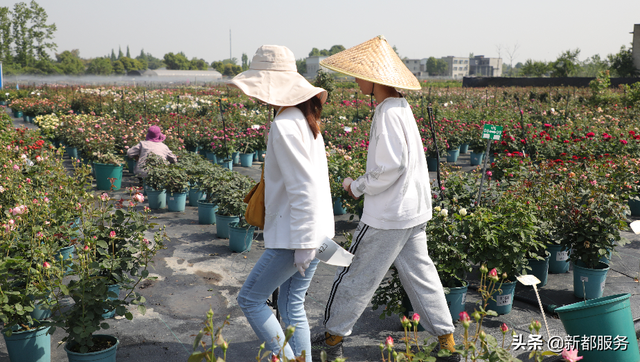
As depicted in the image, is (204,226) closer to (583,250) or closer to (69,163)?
(583,250)

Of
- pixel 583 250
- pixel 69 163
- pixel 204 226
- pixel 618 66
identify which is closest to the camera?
pixel 583 250

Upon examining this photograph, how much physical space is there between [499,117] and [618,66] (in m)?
32.0

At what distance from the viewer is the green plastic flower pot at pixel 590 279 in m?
3.18

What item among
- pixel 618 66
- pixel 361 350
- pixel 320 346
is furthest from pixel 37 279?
pixel 618 66

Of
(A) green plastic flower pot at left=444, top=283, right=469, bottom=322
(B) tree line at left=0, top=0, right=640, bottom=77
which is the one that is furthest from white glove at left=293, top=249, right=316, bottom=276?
(B) tree line at left=0, top=0, right=640, bottom=77

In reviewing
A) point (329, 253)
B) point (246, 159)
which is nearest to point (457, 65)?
point (246, 159)

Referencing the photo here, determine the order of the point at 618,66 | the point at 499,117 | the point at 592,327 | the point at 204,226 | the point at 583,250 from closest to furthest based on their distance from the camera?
1. the point at 592,327
2. the point at 583,250
3. the point at 204,226
4. the point at 499,117
5. the point at 618,66

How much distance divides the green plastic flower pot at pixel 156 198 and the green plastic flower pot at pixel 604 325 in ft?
15.8

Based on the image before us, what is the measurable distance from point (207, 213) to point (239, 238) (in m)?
1.06

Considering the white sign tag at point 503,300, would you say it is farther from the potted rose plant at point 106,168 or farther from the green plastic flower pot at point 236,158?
the green plastic flower pot at point 236,158

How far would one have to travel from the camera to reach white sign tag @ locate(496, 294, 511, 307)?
303cm

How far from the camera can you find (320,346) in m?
2.34

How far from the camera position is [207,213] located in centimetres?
512

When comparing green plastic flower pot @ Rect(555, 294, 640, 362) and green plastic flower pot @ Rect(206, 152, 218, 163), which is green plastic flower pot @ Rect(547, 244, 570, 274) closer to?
green plastic flower pot @ Rect(555, 294, 640, 362)
